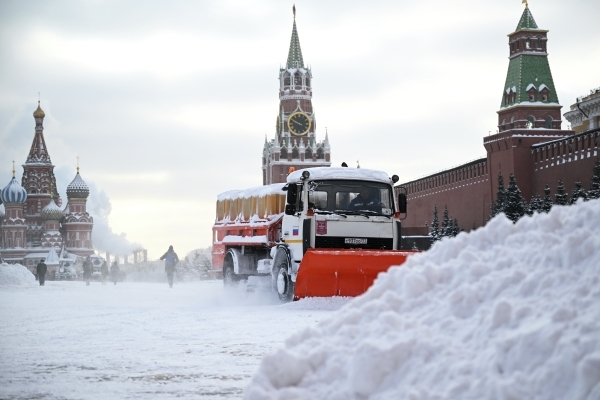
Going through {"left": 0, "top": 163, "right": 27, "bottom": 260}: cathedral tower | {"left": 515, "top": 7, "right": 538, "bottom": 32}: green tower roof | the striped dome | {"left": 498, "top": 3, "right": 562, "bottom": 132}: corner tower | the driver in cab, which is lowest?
the driver in cab

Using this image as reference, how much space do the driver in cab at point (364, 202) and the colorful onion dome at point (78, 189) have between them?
9155cm

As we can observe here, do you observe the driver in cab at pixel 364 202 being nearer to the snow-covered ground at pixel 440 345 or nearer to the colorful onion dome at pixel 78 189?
the snow-covered ground at pixel 440 345

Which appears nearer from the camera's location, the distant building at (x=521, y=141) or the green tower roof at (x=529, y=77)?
the distant building at (x=521, y=141)

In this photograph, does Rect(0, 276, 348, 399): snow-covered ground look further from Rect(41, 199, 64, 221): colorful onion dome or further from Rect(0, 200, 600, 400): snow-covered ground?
Rect(41, 199, 64, 221): colorful onion dome

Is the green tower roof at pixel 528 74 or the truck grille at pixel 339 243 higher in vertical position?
the green tower roof at pixel 528 74

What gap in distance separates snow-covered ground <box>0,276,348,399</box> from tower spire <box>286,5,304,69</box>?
92.7 meters

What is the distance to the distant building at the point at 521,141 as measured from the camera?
56406mm

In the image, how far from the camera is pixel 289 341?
18.2 feet

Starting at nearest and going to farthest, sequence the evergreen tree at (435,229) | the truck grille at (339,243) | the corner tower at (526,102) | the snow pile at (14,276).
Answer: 1. the truck grille at (339,243)
2. the snow pile at (14,276)
3. the corner tower at (526,102)
4. the evergreen tree at (435,229)

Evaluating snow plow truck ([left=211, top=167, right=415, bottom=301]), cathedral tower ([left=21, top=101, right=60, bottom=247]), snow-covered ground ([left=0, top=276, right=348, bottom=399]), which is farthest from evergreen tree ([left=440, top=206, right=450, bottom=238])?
cathedral tower ([left=21, top=101, right=60, bottom=247])

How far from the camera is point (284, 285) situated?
14789mm

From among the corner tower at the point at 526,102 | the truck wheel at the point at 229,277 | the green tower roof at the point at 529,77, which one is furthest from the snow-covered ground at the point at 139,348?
the green tower roof at the point at 529,77

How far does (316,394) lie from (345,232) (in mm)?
9250

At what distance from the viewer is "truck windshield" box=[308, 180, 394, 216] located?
14.1 m
